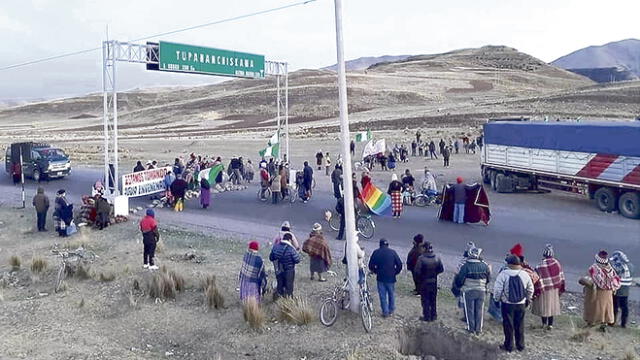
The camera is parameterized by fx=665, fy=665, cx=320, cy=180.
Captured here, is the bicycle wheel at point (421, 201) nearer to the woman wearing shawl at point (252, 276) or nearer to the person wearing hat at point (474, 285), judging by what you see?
the woman wearing shawl at point (252, 276)

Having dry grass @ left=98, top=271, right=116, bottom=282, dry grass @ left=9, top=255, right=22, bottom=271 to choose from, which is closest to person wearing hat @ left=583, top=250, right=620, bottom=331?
dry grass @ left=98, top=271, right=116, bottom=282

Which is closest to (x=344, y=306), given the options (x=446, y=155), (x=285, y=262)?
(x=285, y=262)

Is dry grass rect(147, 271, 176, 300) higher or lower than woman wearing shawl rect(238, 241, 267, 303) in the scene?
lower

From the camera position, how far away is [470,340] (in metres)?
10.8

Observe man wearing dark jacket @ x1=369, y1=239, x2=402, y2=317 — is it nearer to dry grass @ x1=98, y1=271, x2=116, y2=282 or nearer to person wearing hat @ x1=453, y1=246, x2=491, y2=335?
person wearing hat @ x1=453, y1=246, x2=491, y2=335

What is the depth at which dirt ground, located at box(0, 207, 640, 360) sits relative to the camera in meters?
10.7

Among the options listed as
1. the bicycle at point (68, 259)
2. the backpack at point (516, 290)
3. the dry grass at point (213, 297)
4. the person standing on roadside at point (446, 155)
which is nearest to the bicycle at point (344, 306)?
the dry grass at point (213, 297)

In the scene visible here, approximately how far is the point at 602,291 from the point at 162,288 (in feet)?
27.6

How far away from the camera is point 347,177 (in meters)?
11.6

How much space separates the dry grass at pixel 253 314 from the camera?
1175 centimetres

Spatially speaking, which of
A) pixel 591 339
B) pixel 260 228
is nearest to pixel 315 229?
pixel 591 339

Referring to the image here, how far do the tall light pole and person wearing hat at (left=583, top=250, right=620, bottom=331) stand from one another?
3.90 metres

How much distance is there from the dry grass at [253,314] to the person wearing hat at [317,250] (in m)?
2.02

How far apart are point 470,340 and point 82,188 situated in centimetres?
2490
